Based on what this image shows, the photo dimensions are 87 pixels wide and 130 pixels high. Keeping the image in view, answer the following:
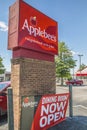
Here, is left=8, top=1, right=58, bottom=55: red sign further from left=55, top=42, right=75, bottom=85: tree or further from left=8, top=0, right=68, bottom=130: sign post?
left=55, top=42, right=75, bottom=85: tree

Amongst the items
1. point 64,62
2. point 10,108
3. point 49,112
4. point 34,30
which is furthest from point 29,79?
point 64,62

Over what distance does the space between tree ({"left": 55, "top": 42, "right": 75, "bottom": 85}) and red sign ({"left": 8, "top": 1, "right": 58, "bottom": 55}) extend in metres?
31.4

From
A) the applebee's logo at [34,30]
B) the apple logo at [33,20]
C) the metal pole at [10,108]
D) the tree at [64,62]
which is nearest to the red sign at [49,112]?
the metal pole at [10,108]

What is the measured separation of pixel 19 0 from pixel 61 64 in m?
33.2

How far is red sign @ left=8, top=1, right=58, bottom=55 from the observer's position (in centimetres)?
604

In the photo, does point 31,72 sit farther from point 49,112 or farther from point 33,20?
point 33,20

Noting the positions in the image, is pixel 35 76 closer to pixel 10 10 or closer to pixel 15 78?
pixel 15 78

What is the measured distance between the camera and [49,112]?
20.4 ft

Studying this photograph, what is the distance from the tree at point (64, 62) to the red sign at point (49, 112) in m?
32.0

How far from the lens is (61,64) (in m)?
38.8

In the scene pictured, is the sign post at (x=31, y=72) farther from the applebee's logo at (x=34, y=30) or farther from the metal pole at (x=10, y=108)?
the metal pole at (x=10, y=108)

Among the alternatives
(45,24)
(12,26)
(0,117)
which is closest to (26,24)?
(12,26)

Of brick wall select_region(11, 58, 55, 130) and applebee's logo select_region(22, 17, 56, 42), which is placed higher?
applebee's logo select_region(22, 17, 56, 42)

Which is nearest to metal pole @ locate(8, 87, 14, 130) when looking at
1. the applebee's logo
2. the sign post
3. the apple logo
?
the sign post
